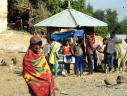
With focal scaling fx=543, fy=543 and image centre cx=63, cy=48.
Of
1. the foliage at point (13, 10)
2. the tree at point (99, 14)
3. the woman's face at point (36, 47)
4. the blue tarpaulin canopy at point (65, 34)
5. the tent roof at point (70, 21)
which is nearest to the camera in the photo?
the woman's face at point (36, 47)

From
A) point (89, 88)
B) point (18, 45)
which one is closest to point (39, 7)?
point (18, 45)

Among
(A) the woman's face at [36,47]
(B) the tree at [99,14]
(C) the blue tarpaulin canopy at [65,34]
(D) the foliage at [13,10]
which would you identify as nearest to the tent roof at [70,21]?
(C) the blue tarpaulin canopy at [65,34]

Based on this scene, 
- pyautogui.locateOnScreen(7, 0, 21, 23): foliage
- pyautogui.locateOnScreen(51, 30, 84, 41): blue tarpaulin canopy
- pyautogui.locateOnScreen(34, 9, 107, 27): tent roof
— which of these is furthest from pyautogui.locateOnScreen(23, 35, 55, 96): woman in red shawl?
pyautogui.locateOnScreen(7, 0, 21, 23): foliage

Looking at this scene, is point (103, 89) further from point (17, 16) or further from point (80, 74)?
point (17, 16)

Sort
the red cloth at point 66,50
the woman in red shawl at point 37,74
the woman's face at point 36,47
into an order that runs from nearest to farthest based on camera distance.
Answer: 1. the woman's face at point 36,47
2. the woman in red shawl at point 37,74
3. the red cloth at point 66,50

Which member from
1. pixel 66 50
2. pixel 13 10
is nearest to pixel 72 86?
pixel 66 50

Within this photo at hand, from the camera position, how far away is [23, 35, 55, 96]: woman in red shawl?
33.4ft

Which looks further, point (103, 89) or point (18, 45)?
point (18, 45)

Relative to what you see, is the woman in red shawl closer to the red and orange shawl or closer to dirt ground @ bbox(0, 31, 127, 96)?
the red and orange shawl

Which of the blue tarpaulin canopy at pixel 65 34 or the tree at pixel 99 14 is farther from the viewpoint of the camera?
the tree at pixel 99 14

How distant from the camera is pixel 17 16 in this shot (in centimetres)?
4834

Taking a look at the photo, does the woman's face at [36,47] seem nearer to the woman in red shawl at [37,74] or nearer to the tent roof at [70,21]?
the woman in red shawl at [37,74]

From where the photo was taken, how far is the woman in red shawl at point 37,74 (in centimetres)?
1019

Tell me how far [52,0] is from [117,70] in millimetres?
24636
